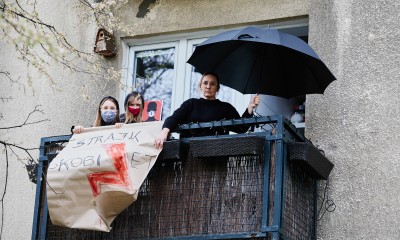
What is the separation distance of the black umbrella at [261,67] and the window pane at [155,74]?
1.69 m

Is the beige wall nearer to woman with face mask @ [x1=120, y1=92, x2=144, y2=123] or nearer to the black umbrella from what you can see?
the black umbrella

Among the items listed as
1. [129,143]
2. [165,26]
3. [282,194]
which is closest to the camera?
[282,194]

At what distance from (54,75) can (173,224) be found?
404 cm

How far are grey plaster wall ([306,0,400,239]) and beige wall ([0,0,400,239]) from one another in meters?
0.01

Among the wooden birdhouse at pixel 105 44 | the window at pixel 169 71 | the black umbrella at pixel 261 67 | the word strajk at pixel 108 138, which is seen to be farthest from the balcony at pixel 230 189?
the wooden birdhouse at pixel 105 44

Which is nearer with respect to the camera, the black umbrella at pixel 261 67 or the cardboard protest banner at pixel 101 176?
the cardboard protest banner at pixel 101 176

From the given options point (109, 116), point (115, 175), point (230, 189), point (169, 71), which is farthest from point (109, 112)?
point (169, 71)

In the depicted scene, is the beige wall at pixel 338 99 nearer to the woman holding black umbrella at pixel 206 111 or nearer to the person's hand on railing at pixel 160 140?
the woman holding black umbrella at pixel 206 111

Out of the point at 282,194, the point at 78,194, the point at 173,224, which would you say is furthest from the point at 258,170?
the point at 78,194

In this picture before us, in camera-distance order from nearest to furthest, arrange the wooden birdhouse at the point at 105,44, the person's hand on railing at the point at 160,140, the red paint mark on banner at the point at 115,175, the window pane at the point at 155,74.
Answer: the red paint mark on banner at the point at 115,175 → the person's hand on railing at the point at 160,140 → the window pane at the point at 155,74 → the wooden birdhouse at the point at 105,44

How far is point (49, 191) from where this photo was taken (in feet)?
36.6

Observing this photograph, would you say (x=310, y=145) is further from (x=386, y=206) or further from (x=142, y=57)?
(x=142, y=57)

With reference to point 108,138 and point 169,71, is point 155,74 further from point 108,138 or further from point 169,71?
point 108,138

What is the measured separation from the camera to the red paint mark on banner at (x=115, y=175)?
1077 cm
